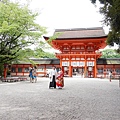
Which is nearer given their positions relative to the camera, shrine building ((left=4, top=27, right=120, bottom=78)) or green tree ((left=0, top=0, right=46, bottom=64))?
green tree ((left=0, top=0, right=46, bottom=64))

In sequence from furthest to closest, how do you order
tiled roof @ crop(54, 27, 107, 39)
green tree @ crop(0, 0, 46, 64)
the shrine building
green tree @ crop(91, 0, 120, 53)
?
1. tiled roof @ crop(54, 27, 107, 39)
2. the shrine building
3. green tree @ crop(0, 0, 46, 64)
4. green tree @ crop(91, 0, 120, 53)

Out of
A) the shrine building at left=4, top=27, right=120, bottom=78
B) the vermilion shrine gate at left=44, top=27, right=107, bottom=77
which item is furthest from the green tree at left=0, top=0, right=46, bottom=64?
the vermilion shrine gate at left=44, top=27, right=107, bottom=77

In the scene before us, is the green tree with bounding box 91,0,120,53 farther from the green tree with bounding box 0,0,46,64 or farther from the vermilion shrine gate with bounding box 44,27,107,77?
the vermilion shrine gate with bounding box 44,27,107,77

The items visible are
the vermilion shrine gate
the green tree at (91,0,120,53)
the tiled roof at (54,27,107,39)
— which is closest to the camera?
the green tree at (91,0,120,53)

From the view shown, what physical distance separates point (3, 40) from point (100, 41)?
18778 mm

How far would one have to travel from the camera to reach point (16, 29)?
19484mm

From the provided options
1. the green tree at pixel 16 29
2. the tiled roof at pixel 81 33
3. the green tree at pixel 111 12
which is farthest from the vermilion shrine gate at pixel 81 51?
the green tree at pixel 111 12

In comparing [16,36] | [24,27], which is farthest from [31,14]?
[16,36]

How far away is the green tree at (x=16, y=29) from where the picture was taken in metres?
19.4

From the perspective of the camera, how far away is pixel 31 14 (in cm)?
2106

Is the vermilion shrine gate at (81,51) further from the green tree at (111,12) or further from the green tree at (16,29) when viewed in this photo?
the green tree at (111,12)

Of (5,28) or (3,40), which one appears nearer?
(5,28)

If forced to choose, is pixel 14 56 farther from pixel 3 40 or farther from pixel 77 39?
pixel 77 39

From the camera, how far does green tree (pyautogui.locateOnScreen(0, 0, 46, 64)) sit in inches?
763
